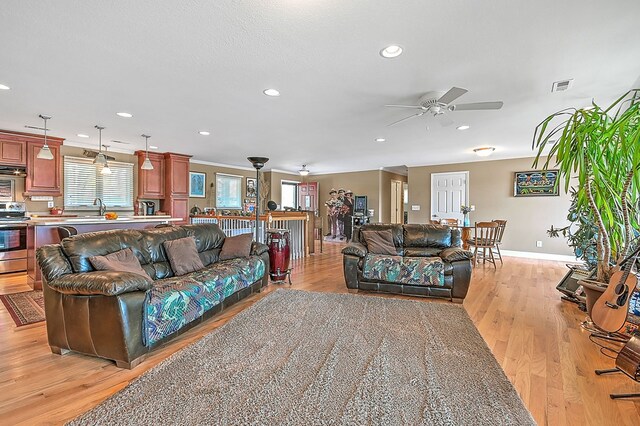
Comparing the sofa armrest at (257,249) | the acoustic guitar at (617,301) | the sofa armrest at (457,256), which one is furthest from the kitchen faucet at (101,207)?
the acoustic guitar at (617,301)

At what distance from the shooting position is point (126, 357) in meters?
2.10

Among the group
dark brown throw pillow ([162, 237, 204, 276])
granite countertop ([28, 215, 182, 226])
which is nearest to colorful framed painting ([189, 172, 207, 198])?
granite countertop ([28, 215, 182, 226])

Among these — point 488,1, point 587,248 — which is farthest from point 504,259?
point 488,1

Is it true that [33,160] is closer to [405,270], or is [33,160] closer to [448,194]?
[405,270]

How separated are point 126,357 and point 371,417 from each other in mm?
1732

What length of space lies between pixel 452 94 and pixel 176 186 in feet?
20.2

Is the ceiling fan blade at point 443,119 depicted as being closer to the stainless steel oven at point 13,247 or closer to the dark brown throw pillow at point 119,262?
the dark brown throw pillow at point 119,262

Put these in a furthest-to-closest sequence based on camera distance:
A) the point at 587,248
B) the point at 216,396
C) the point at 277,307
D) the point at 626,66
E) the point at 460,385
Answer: the point at 587,248 → the point at 277,307 → the point at 626,66 → the point at 460,385 → the point at 216,396

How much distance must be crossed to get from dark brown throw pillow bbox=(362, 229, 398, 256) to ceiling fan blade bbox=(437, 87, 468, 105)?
2067 millimetres

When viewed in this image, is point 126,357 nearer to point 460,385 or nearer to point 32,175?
point 460,385

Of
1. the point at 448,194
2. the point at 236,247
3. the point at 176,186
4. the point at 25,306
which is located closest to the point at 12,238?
the point at 25,306

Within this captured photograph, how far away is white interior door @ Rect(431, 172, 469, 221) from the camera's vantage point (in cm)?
774

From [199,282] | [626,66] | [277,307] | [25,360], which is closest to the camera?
[25,360]

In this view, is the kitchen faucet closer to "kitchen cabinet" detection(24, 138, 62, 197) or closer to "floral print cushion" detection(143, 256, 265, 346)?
"kitchen cabinet" detection(24, 138, 62, 197)
